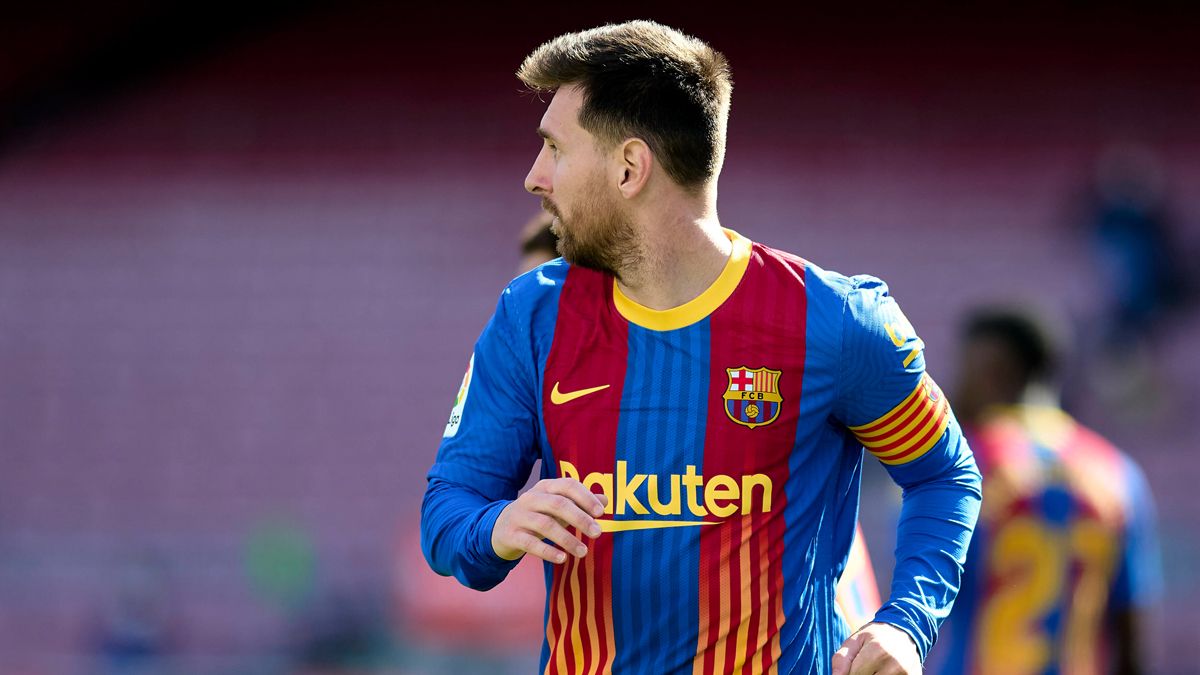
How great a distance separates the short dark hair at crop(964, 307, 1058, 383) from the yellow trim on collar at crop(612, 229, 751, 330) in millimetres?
2621

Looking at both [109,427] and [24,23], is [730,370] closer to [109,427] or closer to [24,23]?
[109,427]

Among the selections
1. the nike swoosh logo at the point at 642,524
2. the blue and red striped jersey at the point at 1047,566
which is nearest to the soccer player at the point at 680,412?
the nike swoosh logo at the point at 642,524

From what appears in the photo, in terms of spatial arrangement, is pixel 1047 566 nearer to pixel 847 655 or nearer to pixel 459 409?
pixel 847 655

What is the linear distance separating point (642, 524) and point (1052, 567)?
241cm

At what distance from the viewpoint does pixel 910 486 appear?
7.59 ft

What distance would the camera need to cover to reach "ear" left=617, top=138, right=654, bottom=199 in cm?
221

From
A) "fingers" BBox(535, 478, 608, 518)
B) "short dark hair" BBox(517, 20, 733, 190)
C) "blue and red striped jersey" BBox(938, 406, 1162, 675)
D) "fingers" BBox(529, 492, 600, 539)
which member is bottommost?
"blue and red striped jersey" BBox(938, 406, 1162, 675)

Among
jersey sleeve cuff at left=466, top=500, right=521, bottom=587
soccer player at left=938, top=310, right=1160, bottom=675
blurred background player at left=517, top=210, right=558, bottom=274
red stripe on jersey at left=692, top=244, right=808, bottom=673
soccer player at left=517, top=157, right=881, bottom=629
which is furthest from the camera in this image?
soccer player at left=938, top=310, right=1160, bottom=675

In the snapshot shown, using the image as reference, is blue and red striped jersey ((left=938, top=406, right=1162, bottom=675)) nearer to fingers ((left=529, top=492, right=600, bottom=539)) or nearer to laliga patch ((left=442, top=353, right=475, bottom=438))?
laliga patch ((left=442, top=353, right=475, bottom=438))

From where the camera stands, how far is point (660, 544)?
216 cm

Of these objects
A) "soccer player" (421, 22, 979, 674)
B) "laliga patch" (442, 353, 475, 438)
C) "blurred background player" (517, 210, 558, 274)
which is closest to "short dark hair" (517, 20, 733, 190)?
"soccer player" (421, 22, 979, 674)

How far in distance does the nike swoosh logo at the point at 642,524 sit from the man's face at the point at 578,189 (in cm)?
40

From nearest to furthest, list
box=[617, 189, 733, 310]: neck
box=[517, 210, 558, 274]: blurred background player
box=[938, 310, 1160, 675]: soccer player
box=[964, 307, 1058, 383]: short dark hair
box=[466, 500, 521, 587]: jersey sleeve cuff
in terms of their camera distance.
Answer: box=[466, 500, 521, 587]: jersey sleeve cuff
box=[617, 189, 733, 310]: neck
box=[517, 210, 558, 274]: blurred background player
box=[938, 310, 1160, 675]: soccer player
box=[964, 307, 1058, 383]: short dark hair

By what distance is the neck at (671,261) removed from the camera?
225cm
